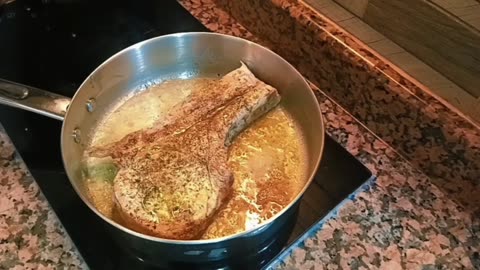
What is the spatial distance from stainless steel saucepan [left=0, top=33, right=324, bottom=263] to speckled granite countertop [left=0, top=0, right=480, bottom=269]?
6cm

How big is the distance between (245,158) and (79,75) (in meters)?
0.30

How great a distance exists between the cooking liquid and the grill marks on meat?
0.02 m

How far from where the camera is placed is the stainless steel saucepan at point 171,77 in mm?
548

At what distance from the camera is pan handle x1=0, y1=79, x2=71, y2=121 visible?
618mm

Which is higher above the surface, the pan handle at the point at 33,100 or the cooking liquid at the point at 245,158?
the pan handle at the point at 33,100

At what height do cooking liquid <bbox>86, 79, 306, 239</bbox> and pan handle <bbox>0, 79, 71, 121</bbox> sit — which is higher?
pan handle <bbox>0, 79, 71, 121</bbox>

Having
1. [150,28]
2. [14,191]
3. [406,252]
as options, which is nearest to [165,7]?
[150,28]

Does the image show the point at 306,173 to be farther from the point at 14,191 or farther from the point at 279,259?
the point at 14,191

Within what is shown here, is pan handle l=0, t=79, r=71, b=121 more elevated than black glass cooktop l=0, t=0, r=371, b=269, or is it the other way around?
pan handle l=0, t=79, r=71, b=121

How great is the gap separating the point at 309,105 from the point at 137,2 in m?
0.38

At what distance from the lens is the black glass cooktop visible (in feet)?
1.94

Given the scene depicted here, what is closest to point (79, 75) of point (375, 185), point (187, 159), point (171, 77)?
point (171, 77)

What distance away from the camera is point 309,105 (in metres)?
0.66

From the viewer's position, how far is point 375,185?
0.66 m
